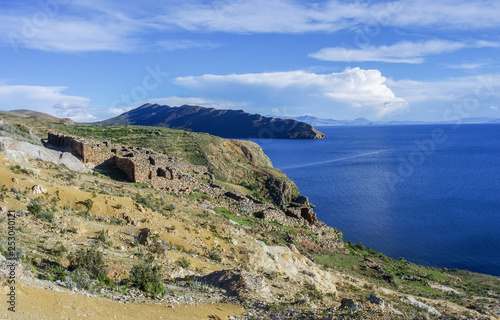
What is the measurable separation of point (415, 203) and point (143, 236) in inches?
2099

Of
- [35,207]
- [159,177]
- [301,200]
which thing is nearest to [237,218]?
[159,177]

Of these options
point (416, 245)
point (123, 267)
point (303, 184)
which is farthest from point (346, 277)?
point (303, 184)

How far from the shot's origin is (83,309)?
7898 mm

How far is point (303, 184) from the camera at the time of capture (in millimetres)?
72438

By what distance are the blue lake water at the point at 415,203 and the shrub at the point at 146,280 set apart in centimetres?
3287

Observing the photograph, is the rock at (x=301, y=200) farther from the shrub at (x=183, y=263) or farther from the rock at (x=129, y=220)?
the shrub at (x=183, y=263)

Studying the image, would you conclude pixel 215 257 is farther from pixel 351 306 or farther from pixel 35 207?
pixel 35 207

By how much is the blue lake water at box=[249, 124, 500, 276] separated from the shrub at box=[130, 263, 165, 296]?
32.9 m

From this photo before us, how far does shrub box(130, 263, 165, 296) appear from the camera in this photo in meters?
9.72

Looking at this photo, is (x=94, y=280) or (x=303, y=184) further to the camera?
(x=303, y=184)

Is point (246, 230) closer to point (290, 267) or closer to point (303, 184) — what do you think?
point (290, 267)

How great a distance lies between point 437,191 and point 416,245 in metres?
29.1

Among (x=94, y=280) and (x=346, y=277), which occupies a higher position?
(x=94, y=280)

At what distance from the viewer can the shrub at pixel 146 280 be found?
9719mm
